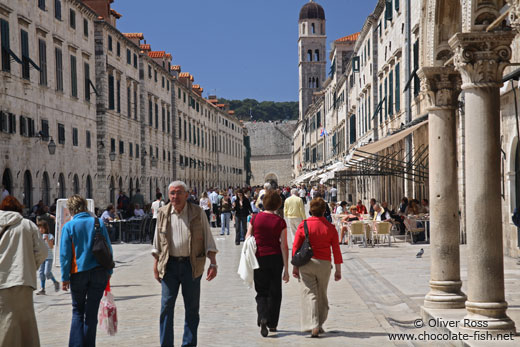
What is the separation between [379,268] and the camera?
14.2 metres

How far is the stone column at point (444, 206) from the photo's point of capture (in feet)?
28.1

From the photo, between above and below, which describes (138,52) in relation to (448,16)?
above

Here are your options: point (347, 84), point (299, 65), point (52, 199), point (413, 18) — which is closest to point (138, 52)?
point (347, 84)

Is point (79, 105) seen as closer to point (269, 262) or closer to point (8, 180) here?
point (8, 180)

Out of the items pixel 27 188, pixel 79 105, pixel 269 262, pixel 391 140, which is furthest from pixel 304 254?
pixel 79 105

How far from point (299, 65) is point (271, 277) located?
95014 mm

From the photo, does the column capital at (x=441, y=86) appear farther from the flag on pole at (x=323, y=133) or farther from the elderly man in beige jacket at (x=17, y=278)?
the flag on pole at (x=323, y=133)

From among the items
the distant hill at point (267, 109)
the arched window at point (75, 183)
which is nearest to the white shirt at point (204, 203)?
the arched window at point (75, 183)

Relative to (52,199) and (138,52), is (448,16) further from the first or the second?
(138,52)

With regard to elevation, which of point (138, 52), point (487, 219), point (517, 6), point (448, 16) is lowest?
point (487, 219)

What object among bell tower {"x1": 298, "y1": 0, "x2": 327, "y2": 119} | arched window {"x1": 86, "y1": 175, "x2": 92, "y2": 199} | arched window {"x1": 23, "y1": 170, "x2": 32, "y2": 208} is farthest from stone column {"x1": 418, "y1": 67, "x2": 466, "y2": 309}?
bell tower {"x1": 298, "y1": 0, "x2": 327, "y2": 119}

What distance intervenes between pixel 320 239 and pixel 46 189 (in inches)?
958

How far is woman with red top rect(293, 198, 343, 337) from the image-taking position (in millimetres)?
7855

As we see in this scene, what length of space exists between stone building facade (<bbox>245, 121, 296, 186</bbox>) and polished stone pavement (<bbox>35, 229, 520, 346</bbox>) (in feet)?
345
